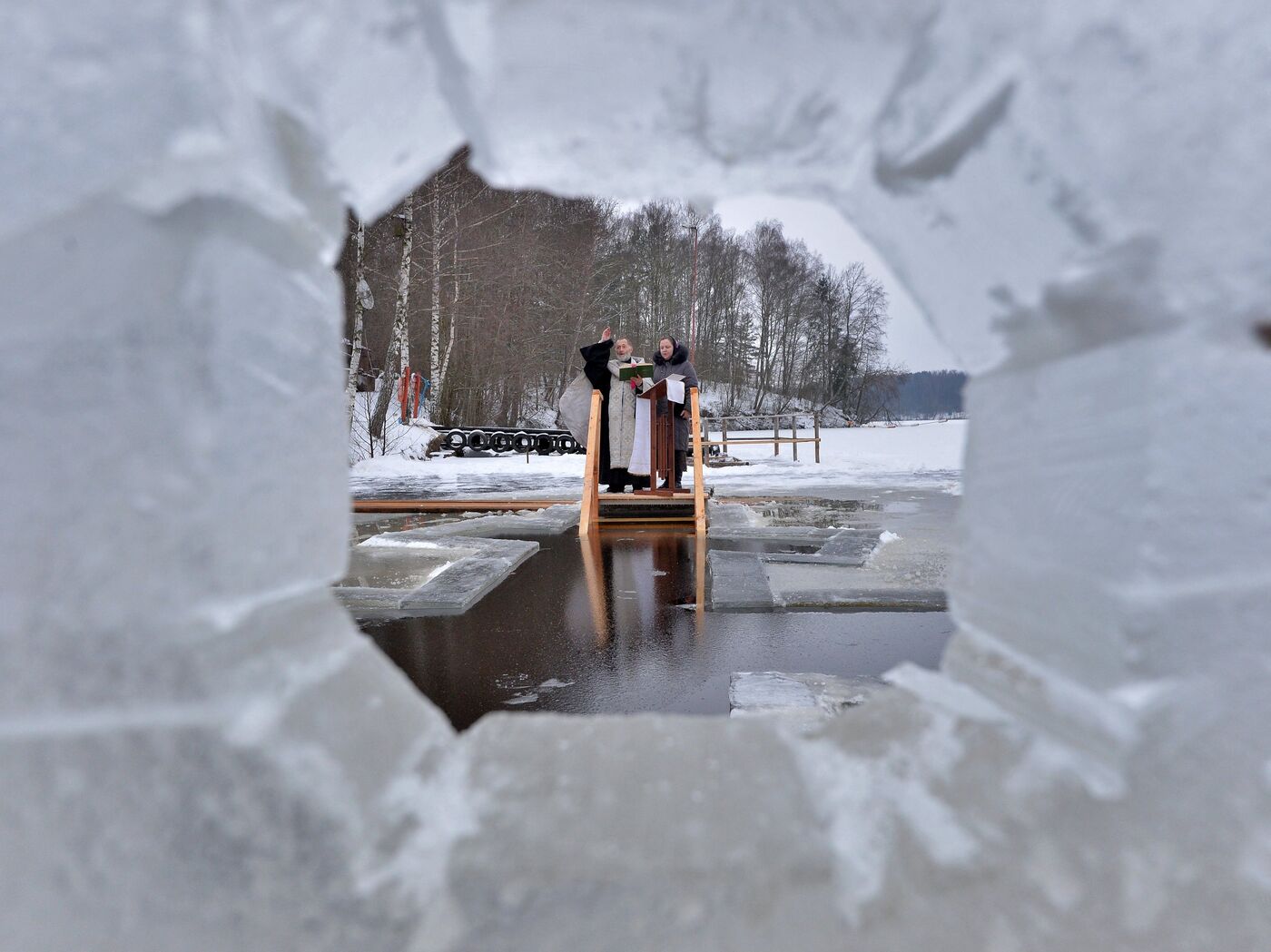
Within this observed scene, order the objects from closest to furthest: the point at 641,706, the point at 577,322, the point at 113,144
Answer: the point at 113,144
the point at 641,706
the point at 577,322

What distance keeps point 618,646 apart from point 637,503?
9.69ft

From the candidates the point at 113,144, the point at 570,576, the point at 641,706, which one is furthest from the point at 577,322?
the point at 113,144

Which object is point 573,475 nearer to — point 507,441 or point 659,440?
point 507,441

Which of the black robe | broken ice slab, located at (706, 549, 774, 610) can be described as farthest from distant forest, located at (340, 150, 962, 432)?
broken ice slab, located at (706, 549, 774, 610)

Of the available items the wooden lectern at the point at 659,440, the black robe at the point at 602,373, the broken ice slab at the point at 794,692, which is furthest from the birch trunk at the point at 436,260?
the broken ice slab at the point at 794,692

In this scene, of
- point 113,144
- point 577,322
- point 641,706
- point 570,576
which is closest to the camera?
point 113,144

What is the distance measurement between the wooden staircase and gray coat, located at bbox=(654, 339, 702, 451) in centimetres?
15

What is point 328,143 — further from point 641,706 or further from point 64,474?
point 641,706

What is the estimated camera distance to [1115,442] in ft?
1.91

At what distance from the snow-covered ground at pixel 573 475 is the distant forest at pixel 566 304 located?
1682mm

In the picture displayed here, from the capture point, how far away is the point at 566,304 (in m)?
20.0

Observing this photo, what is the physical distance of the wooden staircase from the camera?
5.02m

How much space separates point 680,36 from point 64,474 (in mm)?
596

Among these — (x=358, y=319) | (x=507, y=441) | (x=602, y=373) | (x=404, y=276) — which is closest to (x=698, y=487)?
(x=602, y=373)
